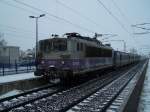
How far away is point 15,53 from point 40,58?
31309mm

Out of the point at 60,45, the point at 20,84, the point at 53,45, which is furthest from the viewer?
the point at 53,45

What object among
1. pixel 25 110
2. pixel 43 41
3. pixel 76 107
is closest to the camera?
pixel 25 110

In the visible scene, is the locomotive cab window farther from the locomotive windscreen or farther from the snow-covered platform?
the snow-covered platform

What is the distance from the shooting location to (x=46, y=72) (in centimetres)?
1627

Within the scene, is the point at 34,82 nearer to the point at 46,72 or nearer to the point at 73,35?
the point at 46,72

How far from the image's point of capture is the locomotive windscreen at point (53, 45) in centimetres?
1652

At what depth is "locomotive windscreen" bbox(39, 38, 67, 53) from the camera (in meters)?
16.5

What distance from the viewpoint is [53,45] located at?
16.9 m

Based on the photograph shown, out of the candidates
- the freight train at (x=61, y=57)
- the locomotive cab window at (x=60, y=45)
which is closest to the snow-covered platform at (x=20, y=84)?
the freight train at (x=61, y=57)

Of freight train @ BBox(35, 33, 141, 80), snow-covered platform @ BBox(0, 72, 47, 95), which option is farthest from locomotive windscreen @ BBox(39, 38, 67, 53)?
snow-covered platform @ BBox(0, 72, 47, 95)

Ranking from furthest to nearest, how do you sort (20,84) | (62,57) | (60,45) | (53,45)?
(53,45) → (60,45) → (62,57) → (20,84)

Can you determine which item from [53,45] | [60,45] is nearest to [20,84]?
[53,45]

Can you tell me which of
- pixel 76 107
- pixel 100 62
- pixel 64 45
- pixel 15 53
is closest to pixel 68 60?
pixel 64 45

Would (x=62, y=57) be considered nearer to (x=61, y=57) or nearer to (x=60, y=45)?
(x=61, y=57)
